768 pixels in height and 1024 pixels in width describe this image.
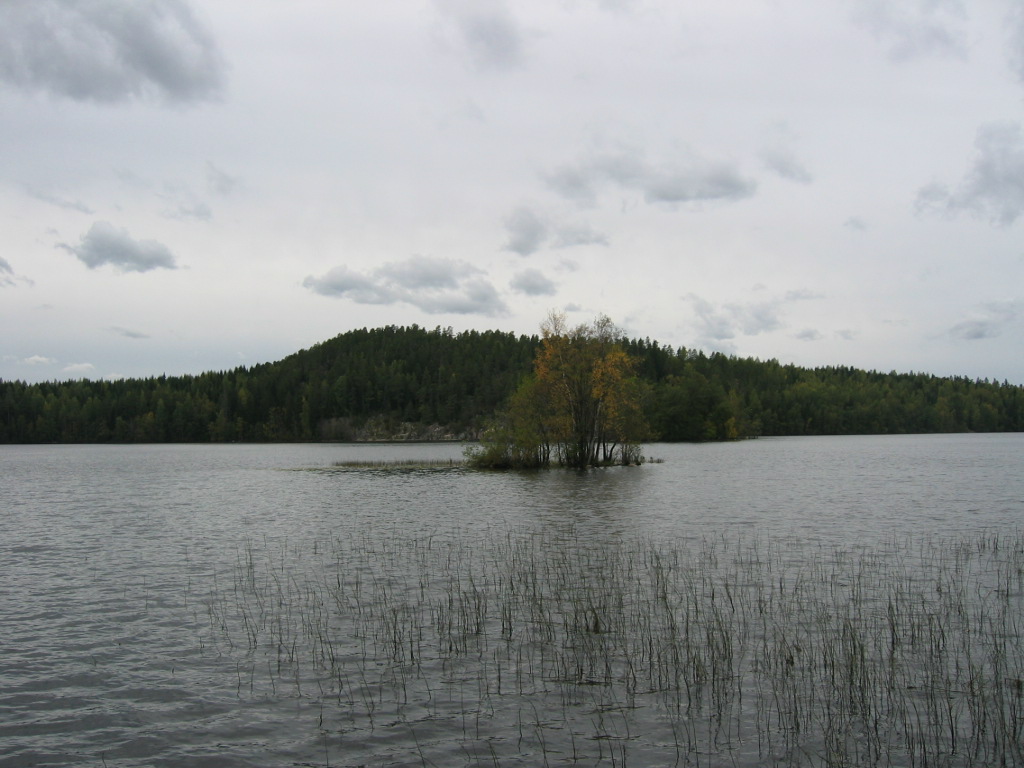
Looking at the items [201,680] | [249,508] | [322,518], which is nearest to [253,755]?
[201,680]

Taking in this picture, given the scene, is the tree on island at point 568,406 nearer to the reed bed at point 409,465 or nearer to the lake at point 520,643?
the reed bed at point 409,465

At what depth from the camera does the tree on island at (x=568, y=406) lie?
6681 cm

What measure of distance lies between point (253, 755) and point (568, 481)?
1848 inches

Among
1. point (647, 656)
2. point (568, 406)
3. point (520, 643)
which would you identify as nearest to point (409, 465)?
point (568, 406)

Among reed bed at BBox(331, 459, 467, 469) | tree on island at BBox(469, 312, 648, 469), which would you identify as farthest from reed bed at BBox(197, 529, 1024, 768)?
reed bed at BBox(331, 459, 467, 469)

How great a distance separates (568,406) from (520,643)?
54.2 metres

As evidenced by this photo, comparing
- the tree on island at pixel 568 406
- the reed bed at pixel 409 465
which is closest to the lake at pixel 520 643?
the tree on island at pixel 568 406

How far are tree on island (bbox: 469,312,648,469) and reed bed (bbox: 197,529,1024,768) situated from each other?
44.3 metres

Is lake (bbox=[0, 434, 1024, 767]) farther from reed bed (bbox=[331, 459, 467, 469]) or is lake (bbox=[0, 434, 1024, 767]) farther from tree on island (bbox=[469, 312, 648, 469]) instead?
reed bed (bbox=[331, 459, 467, 469])

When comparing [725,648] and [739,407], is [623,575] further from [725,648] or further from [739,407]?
[739,407]

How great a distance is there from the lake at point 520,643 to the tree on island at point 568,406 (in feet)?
115

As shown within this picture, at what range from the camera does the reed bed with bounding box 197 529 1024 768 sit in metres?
10.1

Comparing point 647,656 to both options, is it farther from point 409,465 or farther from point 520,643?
point 409,465

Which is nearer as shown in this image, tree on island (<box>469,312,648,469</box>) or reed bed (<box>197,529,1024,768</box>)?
reed bed (<box>197,529,1024,768</box>)
